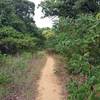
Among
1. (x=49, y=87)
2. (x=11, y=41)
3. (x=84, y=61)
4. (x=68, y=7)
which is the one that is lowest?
(x=11, y=41)

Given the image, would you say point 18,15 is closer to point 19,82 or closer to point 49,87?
point 19,82

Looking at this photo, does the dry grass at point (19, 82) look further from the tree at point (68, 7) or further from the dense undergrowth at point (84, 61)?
the tree at point (68, 7)

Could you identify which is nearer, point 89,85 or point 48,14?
point 89,85

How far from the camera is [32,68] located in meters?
15.3

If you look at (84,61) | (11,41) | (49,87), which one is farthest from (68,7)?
(49,87)

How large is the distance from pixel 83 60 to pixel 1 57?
18.9 feet

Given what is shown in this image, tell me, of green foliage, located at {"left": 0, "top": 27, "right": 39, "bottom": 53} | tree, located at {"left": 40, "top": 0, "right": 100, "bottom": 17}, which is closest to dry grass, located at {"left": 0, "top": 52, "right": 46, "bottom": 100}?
green foliage, located at {"left": 0, "top": 27, "right": 39, "bottom": 53}

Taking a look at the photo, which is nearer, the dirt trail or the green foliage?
the dirt trail

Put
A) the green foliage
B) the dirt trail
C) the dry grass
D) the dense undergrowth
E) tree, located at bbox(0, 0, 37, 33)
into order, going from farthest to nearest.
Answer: tree, located at bbox(0, 0, 37, 33) < the green foliage < the dirt trail < the dry grass < the dense undergrowth

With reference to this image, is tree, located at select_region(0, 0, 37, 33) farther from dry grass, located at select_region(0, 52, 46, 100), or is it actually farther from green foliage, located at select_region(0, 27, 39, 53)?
dry grass, located at select_region(0, 52, 46, 100)

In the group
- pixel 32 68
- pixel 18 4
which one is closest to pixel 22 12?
pixel 18 4

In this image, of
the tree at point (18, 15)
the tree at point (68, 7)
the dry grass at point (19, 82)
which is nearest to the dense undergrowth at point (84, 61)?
the dry grass at point (19, 82)

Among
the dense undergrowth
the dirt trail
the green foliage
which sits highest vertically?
the dense undergrowth

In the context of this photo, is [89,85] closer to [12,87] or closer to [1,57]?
[12,87]
